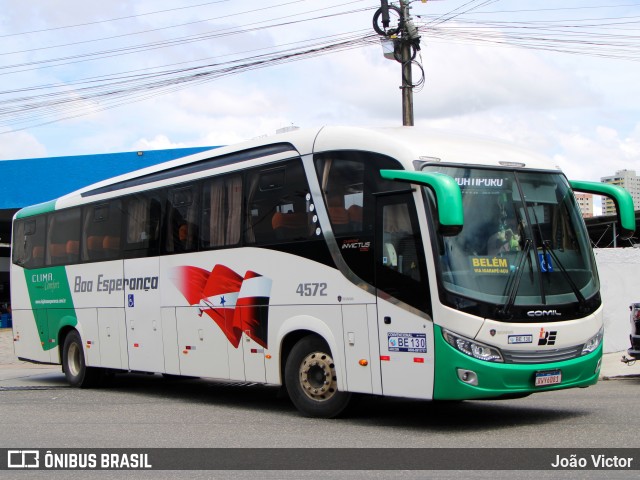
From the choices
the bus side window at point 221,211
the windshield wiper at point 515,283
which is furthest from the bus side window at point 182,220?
the windshield wiper at point 515,283

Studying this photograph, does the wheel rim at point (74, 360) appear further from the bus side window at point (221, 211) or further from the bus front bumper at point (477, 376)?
the bus front bumper at point (477, 376)

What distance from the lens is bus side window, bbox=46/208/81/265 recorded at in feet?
54.2

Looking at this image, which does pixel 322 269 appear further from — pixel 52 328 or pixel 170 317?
pixel 52 328

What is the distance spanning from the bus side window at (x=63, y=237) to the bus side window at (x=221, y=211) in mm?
4472

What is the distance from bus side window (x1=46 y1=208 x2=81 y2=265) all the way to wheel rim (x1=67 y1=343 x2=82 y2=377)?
5.27 feet

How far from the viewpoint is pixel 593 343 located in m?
10.1

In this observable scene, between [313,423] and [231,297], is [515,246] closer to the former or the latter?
[313,423]

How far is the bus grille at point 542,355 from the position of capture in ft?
30.8

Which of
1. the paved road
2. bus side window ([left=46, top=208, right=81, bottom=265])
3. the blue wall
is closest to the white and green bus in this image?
the paved road

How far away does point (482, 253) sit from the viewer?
9.50m

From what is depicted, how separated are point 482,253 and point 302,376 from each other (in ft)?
9.65

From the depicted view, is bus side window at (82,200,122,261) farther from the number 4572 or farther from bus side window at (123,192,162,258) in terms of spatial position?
the number 4572

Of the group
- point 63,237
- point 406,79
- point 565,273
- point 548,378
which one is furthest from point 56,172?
point 548,378

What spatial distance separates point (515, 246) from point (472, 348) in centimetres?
126
